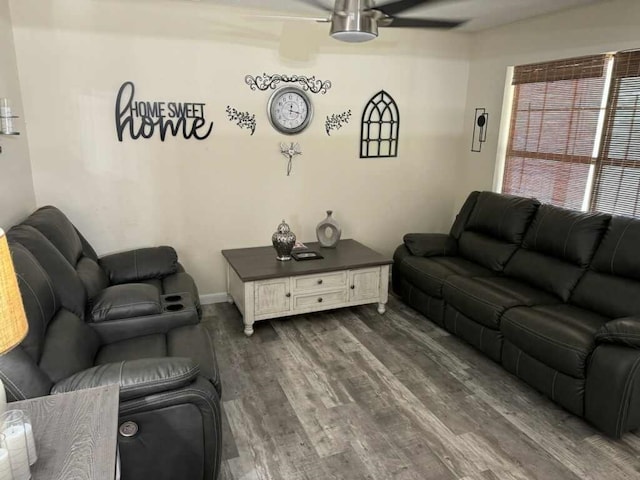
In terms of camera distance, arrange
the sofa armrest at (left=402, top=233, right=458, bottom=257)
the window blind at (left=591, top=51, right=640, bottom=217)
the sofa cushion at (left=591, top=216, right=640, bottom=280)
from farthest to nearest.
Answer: the sofa armrest at (left=402, top=233, right=458, bottom=257) → the window blind at (left=591, top=51, right=640, bottom=217) → the sofa cushion at (left=591, top=216, right=640, bottom=280)

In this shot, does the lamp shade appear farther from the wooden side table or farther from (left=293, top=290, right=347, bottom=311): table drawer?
(left=293, top=290, right=347, bottom=311): table drawer

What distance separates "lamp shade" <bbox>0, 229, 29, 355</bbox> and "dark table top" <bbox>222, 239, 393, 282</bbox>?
7.16ft

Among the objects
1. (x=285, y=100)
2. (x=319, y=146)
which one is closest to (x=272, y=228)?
(x=319, y=146)

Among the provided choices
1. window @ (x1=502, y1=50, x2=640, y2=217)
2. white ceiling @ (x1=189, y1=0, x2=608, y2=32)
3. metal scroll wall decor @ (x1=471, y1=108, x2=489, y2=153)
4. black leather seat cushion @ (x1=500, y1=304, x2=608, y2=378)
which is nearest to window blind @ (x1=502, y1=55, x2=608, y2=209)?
window @ (x1=502, y1=50, x2=640, y2=217)

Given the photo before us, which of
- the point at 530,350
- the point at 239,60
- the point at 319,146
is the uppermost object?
the point at 239,60

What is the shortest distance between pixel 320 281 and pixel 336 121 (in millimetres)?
1555

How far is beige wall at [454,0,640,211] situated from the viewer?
315 cm

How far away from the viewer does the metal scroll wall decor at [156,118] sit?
3408mm

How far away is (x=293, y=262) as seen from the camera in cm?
365

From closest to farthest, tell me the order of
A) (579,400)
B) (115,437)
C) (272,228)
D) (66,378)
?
(115,437)
(66,378)
(579,400)
(272,228)

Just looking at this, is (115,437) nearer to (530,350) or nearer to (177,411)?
(177,411)

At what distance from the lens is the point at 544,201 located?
388 centimetres

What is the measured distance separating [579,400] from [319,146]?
2820mm

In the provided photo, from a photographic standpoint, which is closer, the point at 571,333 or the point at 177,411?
the point at 177,411
